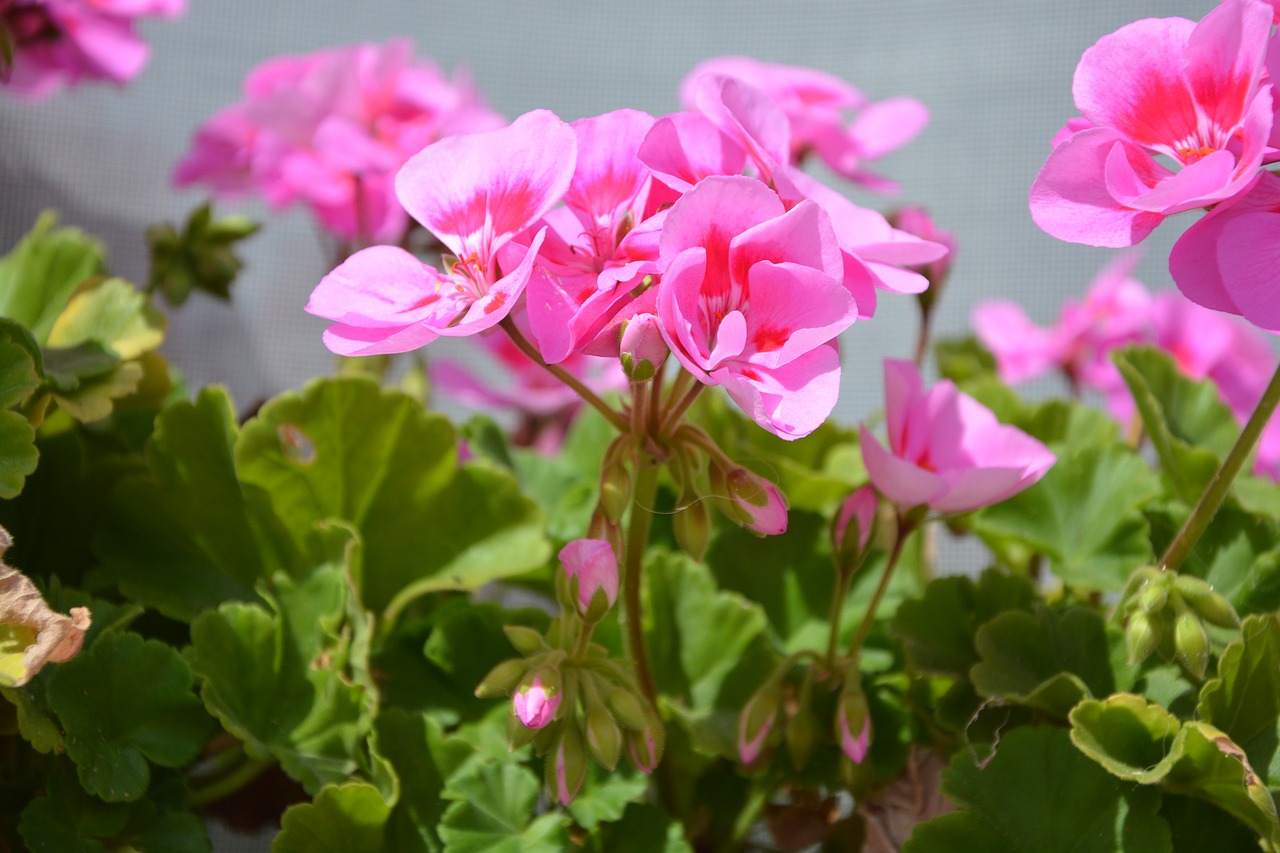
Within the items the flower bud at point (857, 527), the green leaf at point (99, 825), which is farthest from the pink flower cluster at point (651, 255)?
the green leaf at point (99, 825)

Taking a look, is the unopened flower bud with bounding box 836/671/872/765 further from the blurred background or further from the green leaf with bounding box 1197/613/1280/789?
the blurred background

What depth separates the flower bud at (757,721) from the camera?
1.85 ft

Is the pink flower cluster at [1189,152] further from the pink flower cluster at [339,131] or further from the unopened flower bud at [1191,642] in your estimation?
the pink flower cluster at [339,131]

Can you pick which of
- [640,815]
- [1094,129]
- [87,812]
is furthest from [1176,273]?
[87,812]

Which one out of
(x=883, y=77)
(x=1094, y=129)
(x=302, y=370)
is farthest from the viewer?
(x=883, y=77)

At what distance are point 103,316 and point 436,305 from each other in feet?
1.02

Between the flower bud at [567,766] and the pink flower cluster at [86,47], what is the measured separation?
61 centimetres

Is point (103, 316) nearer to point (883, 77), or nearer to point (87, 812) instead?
point (87, 812)

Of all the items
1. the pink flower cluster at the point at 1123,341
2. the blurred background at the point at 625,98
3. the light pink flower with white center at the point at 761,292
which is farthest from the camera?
the blurred background at the point at 625,98

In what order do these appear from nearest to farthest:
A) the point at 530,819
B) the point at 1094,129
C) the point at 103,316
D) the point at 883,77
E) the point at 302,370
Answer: the point at 1094,129 < the point at 530,819 < the point at 103,316 < the point at 302,370 < the point at 883,77

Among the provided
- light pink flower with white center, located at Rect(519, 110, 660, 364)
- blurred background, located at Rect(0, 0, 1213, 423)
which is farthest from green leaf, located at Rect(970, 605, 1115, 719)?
blurred background, located at Rect(0, 0, 1213, 423)

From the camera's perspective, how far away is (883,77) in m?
1.54

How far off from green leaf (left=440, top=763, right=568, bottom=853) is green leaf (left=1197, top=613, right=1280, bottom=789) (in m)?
0.28

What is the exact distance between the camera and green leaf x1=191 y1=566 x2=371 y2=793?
1.85ft
